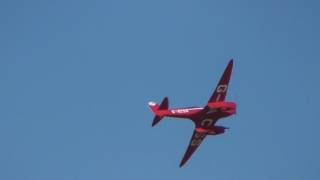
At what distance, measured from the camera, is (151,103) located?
9419cm

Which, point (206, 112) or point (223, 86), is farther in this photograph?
point (223, 86)

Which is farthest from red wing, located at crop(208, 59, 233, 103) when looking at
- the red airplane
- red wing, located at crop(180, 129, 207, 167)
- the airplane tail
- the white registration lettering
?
the airplane tail

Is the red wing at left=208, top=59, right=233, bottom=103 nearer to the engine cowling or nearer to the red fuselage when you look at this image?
the red fuselage

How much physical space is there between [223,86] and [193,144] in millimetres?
11323

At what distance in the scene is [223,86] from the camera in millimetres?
93500

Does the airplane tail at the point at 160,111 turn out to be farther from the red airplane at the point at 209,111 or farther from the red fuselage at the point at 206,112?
the red fuselage at the point at 206,112

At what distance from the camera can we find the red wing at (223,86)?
92938 mm

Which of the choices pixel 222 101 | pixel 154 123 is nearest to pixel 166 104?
pixel 154 123

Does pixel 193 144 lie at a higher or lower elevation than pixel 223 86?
lower

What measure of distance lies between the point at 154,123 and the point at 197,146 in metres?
12.1

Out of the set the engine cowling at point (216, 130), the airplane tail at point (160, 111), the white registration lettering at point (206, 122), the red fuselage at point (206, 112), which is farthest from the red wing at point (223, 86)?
the airplane tail at point (160, 111)

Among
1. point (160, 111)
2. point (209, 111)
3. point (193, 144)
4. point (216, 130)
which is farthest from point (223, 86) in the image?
point (193, 144)

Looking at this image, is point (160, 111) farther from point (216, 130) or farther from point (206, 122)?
point (216, 130)

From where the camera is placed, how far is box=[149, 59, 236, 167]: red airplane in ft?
297
